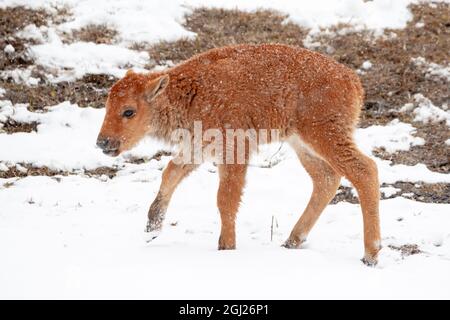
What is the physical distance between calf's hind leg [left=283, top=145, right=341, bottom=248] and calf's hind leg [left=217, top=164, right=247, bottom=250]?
2.61ft

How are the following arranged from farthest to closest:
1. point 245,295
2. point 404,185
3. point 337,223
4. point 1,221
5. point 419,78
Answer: point 419,78 → point 404,185 → point 337,223 → point 1,221 → point 245,295

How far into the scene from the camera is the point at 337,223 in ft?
25.9

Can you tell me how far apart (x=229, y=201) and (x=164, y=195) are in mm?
1016

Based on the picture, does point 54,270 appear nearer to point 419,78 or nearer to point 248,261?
point 248,261

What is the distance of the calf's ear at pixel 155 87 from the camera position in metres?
A: 7.09

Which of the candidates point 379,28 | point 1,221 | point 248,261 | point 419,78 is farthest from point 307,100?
point 379,28

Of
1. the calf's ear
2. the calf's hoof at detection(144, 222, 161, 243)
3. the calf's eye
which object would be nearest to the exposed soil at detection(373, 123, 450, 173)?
the calf's hoof at detection(144, 222, 161, 243)

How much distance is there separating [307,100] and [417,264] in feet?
6.82

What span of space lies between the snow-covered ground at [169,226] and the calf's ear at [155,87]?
1.62m

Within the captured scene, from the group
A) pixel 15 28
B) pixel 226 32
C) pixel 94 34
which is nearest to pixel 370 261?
pixel 226 32

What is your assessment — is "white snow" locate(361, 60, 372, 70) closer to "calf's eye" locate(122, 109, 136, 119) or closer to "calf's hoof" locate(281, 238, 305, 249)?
"calf's hoof" locate(281, 238, 305, 249)

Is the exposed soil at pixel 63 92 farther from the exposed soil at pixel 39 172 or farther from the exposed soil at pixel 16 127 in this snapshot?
the exposed soil at pixel 39 172

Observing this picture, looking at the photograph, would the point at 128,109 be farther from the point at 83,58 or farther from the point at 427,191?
the point at 83,58

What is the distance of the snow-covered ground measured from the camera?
5.49m
